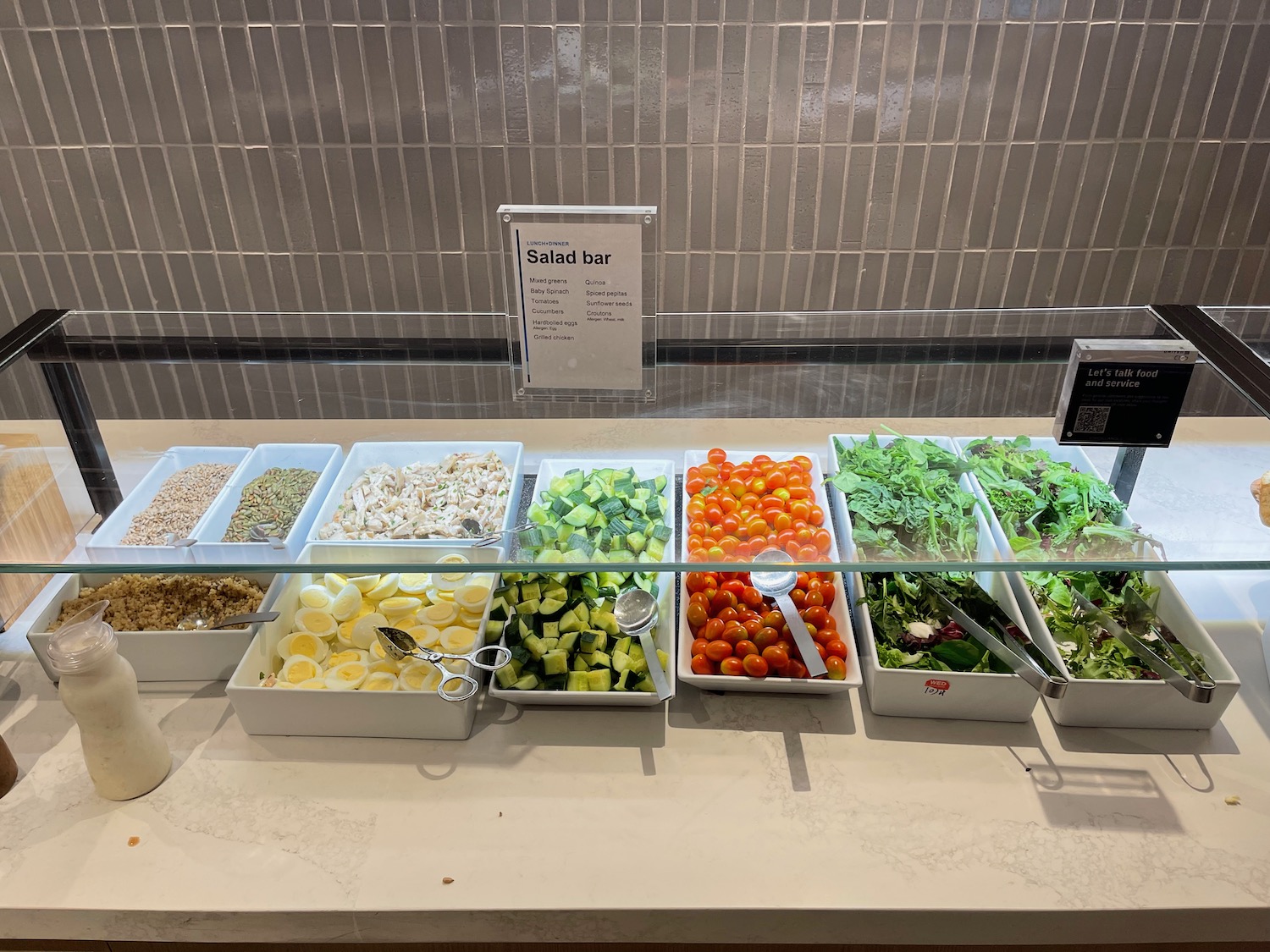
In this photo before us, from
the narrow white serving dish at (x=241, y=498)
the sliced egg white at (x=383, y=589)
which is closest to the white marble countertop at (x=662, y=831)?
the sliced egg white at (x=383, y=589)

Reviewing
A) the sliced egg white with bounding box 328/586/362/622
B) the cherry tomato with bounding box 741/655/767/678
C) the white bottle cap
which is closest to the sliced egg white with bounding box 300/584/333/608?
the sliced egg white with bounding box 328/586/362/622

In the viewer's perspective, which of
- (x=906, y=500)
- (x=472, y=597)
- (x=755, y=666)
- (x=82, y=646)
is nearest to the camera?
(x=82, y=646)

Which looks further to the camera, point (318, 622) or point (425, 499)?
point (318, 622)

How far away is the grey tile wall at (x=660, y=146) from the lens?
2.23 m

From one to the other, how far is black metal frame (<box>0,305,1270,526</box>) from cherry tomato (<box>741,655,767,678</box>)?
1.60 ft

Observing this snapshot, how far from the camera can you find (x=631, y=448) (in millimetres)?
1376

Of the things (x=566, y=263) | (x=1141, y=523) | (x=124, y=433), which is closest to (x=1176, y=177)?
(x=1141, y=523)

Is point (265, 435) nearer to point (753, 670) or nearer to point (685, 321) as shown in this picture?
point (685, 321)

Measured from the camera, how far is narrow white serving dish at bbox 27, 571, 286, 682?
144 cm

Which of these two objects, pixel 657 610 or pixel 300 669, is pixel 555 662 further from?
pixel 300 669

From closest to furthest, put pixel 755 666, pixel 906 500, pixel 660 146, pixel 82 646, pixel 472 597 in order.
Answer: pixel 82 646, pixel 906 500, pixel 755 666, pixel 472 597, pixel 660 146

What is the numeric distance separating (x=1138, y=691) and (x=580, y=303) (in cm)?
102

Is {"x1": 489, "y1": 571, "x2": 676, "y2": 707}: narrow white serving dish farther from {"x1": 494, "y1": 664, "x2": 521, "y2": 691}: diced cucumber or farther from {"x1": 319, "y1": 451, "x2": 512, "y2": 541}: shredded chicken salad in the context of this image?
{"x1": 319, "y1": 451, "x2": 512, "y2": 541}: shredded chicken salad

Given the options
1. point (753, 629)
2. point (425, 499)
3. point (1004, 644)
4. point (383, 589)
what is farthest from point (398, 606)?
point (1004, 644)
